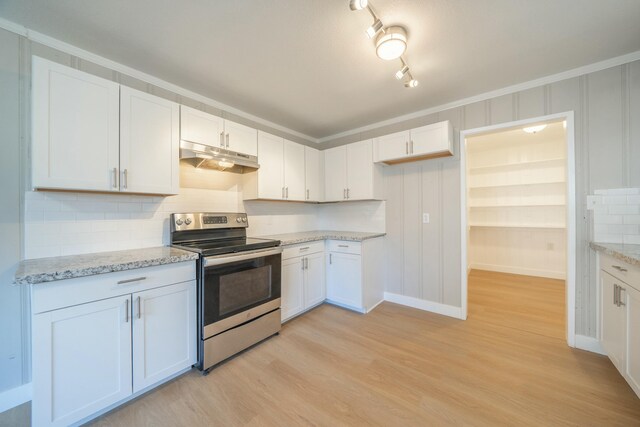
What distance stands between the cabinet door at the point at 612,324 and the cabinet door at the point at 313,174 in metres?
2.90

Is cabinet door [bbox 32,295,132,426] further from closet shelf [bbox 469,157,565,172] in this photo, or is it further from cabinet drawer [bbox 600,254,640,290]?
closet shelf [bbox 469,157,565,172]

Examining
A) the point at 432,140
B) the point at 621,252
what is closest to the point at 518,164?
the point at 432,140

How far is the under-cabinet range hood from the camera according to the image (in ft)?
6.81

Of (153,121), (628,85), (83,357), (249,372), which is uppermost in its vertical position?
(628,85)

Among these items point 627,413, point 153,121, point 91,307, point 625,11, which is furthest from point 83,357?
point 625,11

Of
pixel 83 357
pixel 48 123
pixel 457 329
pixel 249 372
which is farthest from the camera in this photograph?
pixel 457 329

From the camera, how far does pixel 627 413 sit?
1.45m

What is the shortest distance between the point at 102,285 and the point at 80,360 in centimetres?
41

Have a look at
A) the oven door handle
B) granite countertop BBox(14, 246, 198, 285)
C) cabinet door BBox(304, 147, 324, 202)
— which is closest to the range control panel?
granite countertop BBox(14, 246, 198, 285)

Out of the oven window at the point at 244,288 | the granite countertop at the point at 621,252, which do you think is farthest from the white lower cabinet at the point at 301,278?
the granite countertop at the point at 621,252

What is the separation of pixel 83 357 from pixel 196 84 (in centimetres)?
230

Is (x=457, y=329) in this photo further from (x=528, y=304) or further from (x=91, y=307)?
(x=91, y=307)

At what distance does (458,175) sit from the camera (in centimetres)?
277

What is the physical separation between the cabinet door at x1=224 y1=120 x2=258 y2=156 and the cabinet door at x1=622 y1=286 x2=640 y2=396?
311cm
